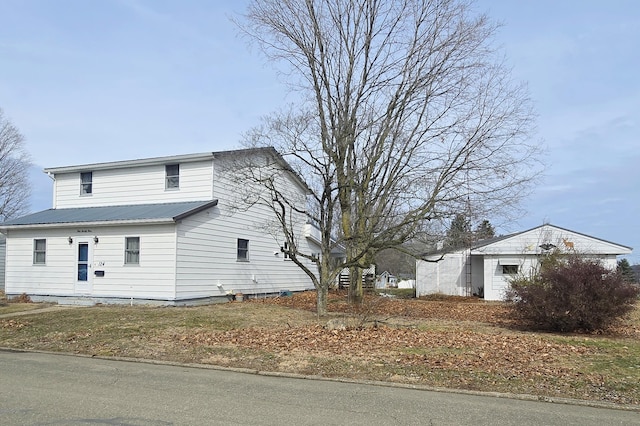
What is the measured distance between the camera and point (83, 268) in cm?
2036

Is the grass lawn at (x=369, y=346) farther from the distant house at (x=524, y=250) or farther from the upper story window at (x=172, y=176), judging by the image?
the distant house at (x=524, y=250)

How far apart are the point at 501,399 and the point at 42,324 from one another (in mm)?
12385

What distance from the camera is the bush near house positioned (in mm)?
12914

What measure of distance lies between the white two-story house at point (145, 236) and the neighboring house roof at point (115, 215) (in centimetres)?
5

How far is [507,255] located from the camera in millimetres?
26391

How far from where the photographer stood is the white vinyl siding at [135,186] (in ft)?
70.0

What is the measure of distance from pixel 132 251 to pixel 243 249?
5.24 m

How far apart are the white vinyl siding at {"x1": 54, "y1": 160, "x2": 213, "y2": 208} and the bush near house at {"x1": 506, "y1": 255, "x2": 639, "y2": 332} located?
1290 centimetres

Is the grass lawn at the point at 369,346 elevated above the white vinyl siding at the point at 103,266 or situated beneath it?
situated beneath

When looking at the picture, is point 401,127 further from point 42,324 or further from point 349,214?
point 42,324

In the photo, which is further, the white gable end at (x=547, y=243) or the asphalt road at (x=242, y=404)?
the white gable end at (x=547, y=243)

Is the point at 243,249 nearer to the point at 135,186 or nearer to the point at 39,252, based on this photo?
the point at 135,186

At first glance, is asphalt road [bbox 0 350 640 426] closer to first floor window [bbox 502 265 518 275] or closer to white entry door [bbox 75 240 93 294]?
white entry door [bbox 75 240 93 294]

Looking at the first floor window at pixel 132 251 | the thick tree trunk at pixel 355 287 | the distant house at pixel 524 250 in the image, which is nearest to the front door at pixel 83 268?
the first floor window at pixel 132 251
